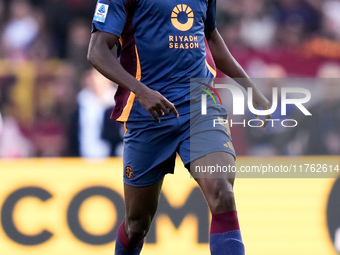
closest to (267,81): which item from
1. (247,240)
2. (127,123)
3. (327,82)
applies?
(327,82)

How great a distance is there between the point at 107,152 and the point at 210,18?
3952 mm

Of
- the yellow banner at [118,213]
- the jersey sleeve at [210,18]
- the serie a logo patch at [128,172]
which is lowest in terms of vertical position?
the yellow banner at [118,213]

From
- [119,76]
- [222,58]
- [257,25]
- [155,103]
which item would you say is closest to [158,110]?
[155,103]

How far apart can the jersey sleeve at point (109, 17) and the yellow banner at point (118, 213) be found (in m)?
2.64

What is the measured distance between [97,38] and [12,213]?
2.88 meters

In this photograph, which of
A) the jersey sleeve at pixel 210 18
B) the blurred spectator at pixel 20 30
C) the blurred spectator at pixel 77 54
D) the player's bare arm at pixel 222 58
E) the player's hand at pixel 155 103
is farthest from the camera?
the blurred spectator at pixel 20 30

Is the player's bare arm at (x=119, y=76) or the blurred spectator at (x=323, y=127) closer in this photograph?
the player's bare arm at (x=119, y=76)

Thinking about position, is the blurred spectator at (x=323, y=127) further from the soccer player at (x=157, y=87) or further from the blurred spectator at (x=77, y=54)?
the soccer player at (x=157, y=87)

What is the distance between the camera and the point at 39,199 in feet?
22.1

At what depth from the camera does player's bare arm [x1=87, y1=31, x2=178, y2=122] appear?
4.12 m

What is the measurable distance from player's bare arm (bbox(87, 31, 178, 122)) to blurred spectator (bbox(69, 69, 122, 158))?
166 inches

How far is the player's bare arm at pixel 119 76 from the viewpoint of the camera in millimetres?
4125

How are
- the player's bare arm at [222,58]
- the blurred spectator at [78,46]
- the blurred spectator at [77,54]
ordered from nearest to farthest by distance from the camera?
the player's bare arm at [222,58], the blurred spectator at [77,54], the blurred spectator at [78,46]

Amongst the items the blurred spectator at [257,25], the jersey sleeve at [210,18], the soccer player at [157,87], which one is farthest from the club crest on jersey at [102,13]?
the blurred spectator at [257,25]
